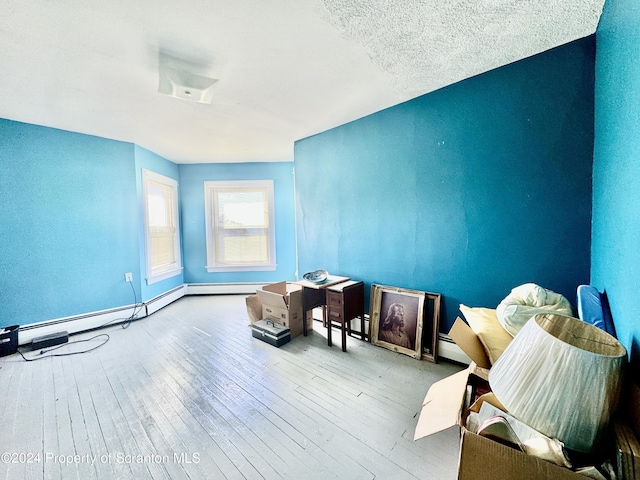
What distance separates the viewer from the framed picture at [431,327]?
225cm

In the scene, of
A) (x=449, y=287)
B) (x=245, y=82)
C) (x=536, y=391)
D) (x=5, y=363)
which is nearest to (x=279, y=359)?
(x=449, y=287)

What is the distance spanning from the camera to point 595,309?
1207 millimetres

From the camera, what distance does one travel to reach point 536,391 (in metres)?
0.75

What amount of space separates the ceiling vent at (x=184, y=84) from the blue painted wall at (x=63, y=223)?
201 centimetres

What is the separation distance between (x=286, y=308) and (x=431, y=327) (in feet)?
4.93

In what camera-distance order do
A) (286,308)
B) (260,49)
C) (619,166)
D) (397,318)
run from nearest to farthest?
(619,166) → (260,49) → (397,318) → (286,308)

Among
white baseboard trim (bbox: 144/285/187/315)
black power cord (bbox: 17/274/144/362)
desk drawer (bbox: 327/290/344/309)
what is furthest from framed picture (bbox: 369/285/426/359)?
white baseboard trim (bbox: 144/285/187/315)

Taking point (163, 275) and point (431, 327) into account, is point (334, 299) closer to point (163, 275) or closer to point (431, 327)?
point (431, 327)

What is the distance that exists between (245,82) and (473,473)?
8.73 ft

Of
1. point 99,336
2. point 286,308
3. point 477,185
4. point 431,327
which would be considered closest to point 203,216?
point 99,336

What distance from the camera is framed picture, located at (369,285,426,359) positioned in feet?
7.72

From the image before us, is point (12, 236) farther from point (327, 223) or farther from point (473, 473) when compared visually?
point (473, 473)

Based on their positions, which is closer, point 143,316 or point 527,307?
point 527,307

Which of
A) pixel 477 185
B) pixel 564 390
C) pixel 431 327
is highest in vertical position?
pixel 477 185
